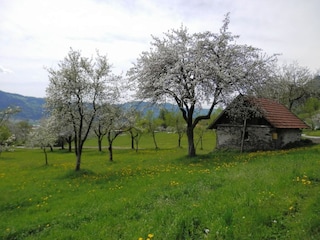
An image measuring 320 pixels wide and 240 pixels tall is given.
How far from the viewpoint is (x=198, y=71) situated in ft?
80.1

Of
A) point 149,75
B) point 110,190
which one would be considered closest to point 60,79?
point 149,75

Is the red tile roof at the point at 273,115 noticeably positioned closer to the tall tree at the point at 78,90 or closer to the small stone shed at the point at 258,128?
the small stone shed at the point at 258,128

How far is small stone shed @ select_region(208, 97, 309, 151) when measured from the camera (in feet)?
98.0

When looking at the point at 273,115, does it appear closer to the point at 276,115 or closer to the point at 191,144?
the point at 276,115

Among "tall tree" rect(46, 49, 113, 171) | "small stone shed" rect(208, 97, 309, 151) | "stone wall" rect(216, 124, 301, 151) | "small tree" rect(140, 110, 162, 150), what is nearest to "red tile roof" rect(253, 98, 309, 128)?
"small stone shed" rect(208, 97, 309, 151)

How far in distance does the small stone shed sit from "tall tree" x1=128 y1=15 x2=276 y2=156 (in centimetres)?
350

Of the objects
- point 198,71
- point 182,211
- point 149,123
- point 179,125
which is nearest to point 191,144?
point 198,71

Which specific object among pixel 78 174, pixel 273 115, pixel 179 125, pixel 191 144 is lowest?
pixel 78 174

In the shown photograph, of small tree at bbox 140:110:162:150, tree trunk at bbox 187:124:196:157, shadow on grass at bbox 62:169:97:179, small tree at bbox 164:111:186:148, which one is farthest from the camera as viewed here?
small tree at bbox 164:111:186:148

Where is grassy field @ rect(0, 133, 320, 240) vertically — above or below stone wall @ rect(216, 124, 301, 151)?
below

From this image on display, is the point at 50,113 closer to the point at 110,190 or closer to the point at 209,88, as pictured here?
the point at 110,190

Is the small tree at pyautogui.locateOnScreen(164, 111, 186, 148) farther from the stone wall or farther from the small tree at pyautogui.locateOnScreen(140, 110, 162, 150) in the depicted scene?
the stone wall

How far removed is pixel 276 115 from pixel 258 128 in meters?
3.36

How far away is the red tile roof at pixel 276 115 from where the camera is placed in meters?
29.8
